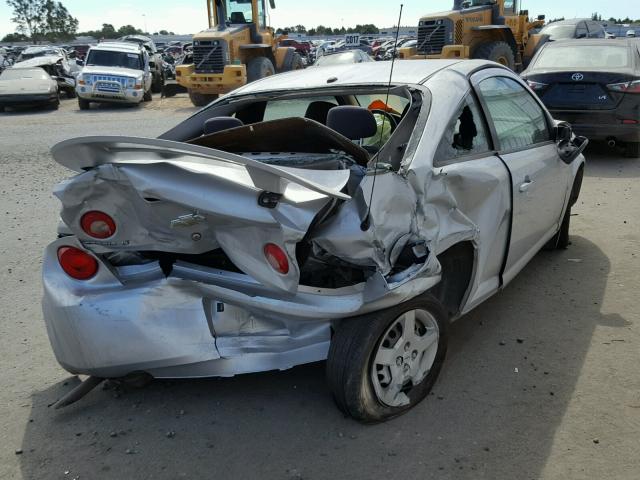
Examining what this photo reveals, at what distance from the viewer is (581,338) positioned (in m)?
3.83

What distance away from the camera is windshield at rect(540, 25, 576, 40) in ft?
60.0

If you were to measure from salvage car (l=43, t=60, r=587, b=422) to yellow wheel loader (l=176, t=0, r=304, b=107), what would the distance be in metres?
15.2

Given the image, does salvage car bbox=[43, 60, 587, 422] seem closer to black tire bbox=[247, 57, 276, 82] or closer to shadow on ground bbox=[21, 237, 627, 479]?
shadow on ground bbox=[21, 237, 627, 479]

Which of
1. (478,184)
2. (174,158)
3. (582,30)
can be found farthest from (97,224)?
(582,30)

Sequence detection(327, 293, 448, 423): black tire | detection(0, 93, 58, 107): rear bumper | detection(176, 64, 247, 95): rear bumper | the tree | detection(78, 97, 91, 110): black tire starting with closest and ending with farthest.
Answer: detection(327, 293, 448, 423): black tire < detection(176, 64, 247, 95): rear bumper < detection(0, 93, 58, 107): rear bumper < detection(78, 97, 91, 110): black tire < the tree

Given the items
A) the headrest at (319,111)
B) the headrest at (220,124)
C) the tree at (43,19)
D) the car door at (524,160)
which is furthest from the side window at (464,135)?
the tree at (43,19)

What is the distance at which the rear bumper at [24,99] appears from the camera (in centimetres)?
1889

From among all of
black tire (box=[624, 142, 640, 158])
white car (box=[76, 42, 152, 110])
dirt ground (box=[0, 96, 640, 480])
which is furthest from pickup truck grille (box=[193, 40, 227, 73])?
dirt ground (box=[0, 96, 640, 480])

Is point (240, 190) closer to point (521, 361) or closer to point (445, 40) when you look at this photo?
point (521, 361)

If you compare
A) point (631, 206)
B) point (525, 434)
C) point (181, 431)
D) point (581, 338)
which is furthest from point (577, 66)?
point (181, 431)

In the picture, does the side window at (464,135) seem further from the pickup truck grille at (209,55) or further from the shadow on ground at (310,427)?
the pickup truck grille at (209,55)

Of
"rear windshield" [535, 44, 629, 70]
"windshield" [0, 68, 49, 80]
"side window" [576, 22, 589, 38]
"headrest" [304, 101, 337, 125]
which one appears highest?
"side window" [576, 22, 589, 38]

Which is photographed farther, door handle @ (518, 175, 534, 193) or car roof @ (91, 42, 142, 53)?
car roof @ (91, 42, 142, 53)

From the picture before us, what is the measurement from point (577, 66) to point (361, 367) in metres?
8.08
